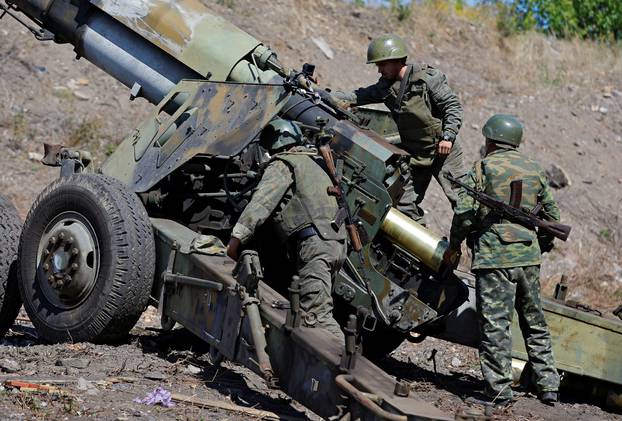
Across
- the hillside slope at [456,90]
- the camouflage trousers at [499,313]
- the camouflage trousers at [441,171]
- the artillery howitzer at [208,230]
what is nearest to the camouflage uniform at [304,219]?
the artillery howitzer at [208,230]

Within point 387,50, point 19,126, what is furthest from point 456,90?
point 387,50

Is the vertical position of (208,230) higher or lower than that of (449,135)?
lower

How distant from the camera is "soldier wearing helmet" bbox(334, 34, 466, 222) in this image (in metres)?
8.22

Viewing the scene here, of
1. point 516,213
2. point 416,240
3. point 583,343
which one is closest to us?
point 516,213

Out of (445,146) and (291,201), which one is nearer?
(291,201)

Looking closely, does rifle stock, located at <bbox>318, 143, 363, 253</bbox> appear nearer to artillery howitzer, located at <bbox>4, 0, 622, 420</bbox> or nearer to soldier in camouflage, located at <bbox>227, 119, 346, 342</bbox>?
soldier in camouflage, located at <bbox>227, 119, 346, 342</bbox>

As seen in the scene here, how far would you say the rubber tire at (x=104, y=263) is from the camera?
680cm

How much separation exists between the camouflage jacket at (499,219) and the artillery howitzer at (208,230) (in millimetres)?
362

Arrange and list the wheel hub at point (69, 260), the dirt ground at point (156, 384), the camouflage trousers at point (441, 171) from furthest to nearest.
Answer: the camouflage trousers at point (441, 171) < the wheel hub at point (69, 260) < the dirt ground at point (156, 384)

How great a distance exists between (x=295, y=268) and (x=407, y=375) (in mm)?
1483

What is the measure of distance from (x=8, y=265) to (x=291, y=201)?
6.87ft

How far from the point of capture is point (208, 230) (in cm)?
761

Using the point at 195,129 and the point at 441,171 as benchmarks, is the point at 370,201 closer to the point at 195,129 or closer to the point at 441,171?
the point at 195,129

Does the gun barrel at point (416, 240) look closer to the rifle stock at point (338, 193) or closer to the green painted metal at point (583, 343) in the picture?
the rifle stock at point (338, 193)
